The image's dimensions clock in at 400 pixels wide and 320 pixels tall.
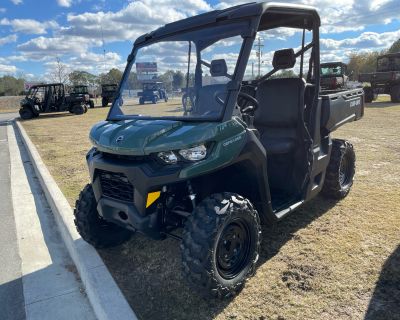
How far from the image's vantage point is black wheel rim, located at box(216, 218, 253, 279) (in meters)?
2.89

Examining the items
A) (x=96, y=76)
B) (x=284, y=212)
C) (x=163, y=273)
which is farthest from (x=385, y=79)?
(x=96, y=76)

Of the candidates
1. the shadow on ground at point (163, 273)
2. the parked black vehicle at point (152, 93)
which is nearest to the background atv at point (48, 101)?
the parked black vehicle at point (152, 93)

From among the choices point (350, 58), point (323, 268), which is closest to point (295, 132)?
point (323, 268)

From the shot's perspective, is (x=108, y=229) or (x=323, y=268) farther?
(x=108, y=229)

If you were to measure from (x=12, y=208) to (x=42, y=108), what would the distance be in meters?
17.8

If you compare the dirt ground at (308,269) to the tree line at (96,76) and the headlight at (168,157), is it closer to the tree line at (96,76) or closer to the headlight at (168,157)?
the headlight at (168,157)

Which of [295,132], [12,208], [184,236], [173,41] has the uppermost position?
[173,41]

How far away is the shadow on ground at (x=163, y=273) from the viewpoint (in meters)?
2.79

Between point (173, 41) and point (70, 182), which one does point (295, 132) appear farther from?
point (70, 182)

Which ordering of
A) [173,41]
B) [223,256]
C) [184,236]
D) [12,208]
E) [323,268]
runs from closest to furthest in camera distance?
[184,236]
[223,256]
[323,268]
[173,41]
[12,208]

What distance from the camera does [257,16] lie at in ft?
9.66

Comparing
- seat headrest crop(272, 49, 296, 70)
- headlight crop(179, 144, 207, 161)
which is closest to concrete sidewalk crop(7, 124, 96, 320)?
headlight crop(179, 144, 207, 161)

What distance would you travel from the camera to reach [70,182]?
634cm

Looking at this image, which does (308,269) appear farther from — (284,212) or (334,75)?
(334,75)
